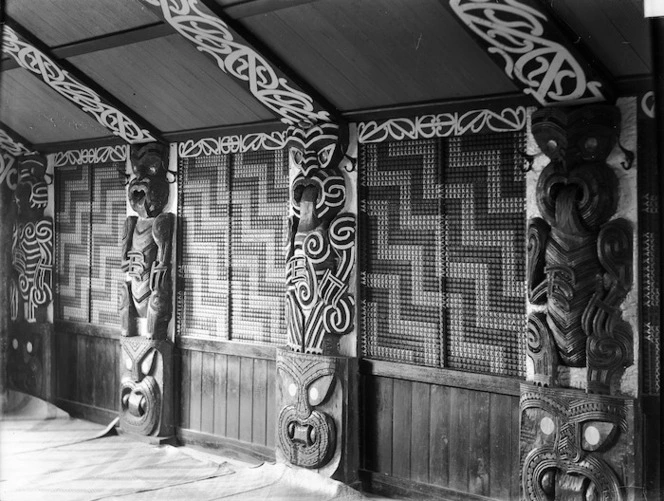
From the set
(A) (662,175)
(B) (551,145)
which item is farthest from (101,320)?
(A) (662,175)

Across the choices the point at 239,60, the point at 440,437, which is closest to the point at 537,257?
the point at 440,437

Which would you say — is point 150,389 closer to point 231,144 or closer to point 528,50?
point 231,144

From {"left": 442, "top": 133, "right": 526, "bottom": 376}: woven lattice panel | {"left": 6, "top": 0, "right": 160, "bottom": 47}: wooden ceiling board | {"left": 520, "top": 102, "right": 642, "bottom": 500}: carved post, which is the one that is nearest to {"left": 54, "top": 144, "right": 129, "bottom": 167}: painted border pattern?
{"left": 6, "top": 0, "right": 160, "bottom": 47}: wooden ceiling board

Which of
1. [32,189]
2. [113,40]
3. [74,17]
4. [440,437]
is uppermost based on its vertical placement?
[74,17]

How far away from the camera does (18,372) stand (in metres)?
7.87

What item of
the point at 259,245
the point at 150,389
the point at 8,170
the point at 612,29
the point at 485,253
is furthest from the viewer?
the point at 8,170

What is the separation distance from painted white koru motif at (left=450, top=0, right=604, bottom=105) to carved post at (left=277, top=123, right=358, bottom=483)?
149cm

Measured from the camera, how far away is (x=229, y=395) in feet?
20.3

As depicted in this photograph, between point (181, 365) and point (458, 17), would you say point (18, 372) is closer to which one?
point (181, 365)

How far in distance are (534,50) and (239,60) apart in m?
1.88

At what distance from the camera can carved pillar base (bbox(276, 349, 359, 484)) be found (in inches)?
202

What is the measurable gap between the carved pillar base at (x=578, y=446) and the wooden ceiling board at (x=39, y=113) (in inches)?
179

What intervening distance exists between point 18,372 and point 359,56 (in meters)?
5.20

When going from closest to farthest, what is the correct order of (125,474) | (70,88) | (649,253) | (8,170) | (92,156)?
(649,253)
(125,474)
(70,88)
(92,156)
(8,170)
